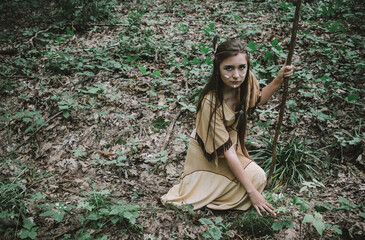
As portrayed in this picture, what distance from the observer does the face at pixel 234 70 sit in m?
2.02

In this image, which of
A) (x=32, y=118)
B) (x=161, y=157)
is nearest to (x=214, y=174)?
(x=161, y=157)

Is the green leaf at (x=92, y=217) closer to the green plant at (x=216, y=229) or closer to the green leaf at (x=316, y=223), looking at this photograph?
the green plant at (x=216, y=229)

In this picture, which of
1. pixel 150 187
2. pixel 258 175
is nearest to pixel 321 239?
pixel 258 175

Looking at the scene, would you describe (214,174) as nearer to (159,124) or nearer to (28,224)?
(159,124)

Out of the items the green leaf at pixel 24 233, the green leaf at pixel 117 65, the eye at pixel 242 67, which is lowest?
the green leaf at pixel 24 233

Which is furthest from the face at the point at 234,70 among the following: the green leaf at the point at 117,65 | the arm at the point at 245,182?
the green leaf at the point at 117,65

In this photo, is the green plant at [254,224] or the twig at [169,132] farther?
the twig at [169,132]

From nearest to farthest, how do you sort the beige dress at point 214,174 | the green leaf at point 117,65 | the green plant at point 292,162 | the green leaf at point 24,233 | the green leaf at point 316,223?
the green leaf at point 316,223
the green leaf at point 24,233
the beige dress at point 214,174
the green plant at point 292,162
the green leaf at point 117,65

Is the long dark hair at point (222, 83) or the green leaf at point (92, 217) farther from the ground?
the long dark hair at point (222, 83)

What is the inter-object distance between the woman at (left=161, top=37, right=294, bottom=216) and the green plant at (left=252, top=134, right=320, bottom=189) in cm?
52

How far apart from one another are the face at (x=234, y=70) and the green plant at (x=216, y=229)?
119cm

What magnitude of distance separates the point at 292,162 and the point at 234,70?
4.64 feet

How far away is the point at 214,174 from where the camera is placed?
238 centimetres

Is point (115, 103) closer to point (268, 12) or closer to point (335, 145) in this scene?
point (335, 145)
